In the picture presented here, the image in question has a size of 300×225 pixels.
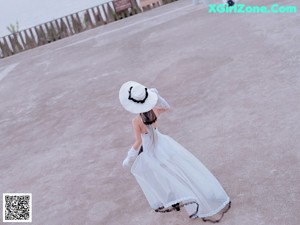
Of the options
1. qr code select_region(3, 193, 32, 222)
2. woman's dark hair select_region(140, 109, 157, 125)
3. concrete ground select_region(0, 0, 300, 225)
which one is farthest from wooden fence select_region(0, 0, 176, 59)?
woman's dark hair select_region(140, 109, 157, 125)

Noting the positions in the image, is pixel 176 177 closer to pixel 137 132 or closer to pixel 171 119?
pixel 137 132

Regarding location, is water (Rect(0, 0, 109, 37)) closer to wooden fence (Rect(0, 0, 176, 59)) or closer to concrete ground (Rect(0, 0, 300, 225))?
wooden fence (Rect(0, 0, 176, 59))

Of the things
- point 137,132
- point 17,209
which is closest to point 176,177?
point 137,132

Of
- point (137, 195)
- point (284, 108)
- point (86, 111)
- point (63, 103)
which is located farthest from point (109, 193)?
point (63, 103)

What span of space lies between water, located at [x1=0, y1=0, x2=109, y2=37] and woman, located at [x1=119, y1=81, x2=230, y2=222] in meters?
13.9

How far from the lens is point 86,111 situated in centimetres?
741

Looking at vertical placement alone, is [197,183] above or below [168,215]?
above

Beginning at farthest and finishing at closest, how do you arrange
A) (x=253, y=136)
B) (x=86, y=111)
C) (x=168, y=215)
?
(x=86, y=111), (x=253, y=136), (x=168, y=215)

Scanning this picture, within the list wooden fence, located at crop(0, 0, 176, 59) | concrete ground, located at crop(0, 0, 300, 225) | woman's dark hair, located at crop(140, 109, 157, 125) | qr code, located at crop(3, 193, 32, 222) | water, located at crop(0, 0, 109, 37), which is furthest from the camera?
water, located at crop(0, 0, 109, 37)

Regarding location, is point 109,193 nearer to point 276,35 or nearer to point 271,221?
point 271,221

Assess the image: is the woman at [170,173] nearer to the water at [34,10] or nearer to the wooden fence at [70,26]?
the wooden fence at [70,26]

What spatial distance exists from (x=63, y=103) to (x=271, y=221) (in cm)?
527

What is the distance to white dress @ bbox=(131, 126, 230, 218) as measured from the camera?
Answer: 3775 mm

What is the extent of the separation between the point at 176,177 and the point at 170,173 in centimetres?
6
